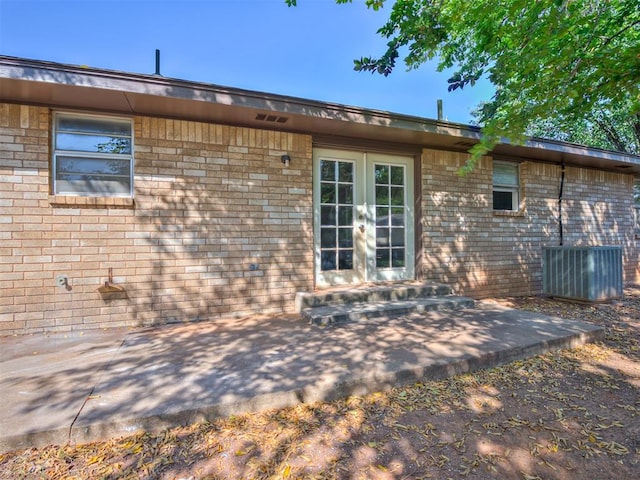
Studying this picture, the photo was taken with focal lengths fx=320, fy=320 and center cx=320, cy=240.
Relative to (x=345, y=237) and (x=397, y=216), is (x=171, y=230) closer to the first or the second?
(x=345, y=237)

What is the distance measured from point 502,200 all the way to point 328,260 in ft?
12.6

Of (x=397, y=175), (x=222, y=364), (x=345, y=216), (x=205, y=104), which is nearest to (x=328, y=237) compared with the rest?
(x=345, y=216)

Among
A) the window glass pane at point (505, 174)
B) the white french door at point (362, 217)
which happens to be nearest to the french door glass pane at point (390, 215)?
the white french door at point (362, 217)

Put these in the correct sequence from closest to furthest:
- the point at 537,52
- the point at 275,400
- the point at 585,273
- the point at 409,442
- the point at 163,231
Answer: the point at 409,442 < the point at 275,400 < the point at 537,52 < the point at 163,231 < the point at 585,273

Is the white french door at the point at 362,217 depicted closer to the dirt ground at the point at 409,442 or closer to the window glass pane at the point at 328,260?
the window glass pane at the point at 328,260

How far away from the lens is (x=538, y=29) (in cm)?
300

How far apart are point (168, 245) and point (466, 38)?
255 inches

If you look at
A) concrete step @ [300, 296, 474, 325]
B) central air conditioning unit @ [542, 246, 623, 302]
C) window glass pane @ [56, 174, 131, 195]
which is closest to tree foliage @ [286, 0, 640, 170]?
concrete step @ [300, 296, 474, 325]

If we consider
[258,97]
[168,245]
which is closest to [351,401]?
[168,245]

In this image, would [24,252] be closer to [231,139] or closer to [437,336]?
[231,139]

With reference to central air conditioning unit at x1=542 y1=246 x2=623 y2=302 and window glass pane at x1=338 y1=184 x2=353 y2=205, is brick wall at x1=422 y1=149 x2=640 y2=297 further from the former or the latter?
window glass pane at x1=338 y1=184 x2=353 y2=205

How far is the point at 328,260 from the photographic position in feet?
16.6

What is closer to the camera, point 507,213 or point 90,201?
point 90,201

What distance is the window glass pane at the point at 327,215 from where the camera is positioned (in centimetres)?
502
